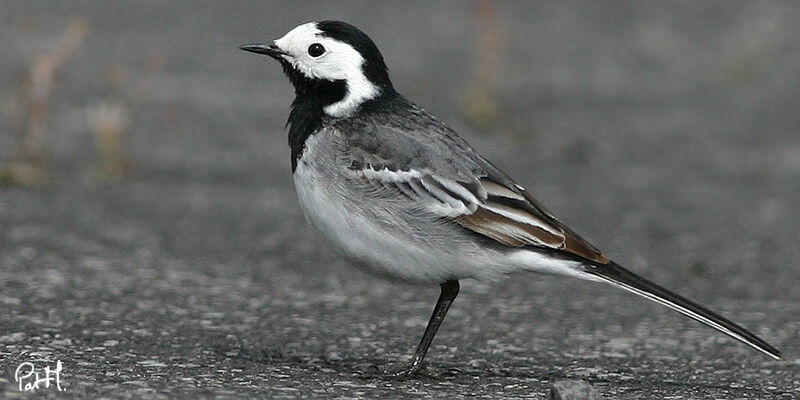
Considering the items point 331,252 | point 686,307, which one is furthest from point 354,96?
point 331,252

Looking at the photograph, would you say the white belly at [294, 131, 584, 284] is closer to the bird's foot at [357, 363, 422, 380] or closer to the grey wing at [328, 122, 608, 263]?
the grey wing at [328, 122, 608, 263]

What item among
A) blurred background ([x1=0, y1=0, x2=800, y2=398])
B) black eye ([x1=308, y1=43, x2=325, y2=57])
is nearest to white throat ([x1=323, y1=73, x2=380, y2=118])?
black eye ([x1=308, y1=43, x2=325, y2=57])

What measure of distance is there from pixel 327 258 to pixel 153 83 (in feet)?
10.9

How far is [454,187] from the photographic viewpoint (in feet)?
17.0

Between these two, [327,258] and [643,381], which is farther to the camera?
[327,258]

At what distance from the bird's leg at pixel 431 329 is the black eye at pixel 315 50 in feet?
3.60

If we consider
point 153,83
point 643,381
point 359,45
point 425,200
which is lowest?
point 643,381

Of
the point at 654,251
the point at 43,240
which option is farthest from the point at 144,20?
the point at 654,251

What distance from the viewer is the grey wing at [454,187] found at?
5094 millimetres

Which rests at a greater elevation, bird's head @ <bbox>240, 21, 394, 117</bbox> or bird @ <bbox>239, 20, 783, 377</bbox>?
bird's head @ <bbox>240, 21, 394, 117</bbox>

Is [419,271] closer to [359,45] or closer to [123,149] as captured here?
[359,45]

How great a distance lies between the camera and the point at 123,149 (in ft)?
28.0

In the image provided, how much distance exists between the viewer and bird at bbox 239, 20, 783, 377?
5.07 meters

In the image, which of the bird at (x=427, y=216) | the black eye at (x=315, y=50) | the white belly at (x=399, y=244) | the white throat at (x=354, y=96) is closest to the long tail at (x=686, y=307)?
the bird at (x=427, y=216)
